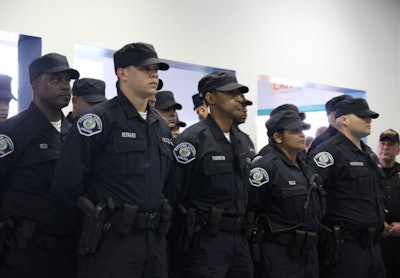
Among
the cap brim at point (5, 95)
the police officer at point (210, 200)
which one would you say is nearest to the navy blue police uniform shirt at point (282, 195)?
the police officer at point (210, 200)

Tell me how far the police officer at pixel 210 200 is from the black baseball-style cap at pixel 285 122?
0.49m

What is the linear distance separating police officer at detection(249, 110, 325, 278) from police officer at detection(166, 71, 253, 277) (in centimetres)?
29

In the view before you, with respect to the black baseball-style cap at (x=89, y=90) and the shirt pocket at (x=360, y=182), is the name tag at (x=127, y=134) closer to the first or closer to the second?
the black baseball-style cap at (x=89, y=90)

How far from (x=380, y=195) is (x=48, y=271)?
237 cm

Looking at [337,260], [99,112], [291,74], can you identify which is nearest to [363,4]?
[291,74]

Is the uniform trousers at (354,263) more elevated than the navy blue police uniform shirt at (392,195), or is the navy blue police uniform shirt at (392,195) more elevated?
the navy blue police uniform shirt at (392,195)

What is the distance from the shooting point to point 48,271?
9.78 feet

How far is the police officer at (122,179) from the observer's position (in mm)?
2668

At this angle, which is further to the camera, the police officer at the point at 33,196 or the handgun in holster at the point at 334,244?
the handgun in holster at the point at 334,244

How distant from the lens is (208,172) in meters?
3.31

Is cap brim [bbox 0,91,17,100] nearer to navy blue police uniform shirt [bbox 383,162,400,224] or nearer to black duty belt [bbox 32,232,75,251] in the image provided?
black duty belt [bbox 32,232,75,251]

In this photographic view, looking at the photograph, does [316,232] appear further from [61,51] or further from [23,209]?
[61,51]

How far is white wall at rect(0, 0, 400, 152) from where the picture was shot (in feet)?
14.5

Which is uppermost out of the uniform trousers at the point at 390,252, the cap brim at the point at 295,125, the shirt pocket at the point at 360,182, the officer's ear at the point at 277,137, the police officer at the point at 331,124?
the police officer at the point at 331,124
